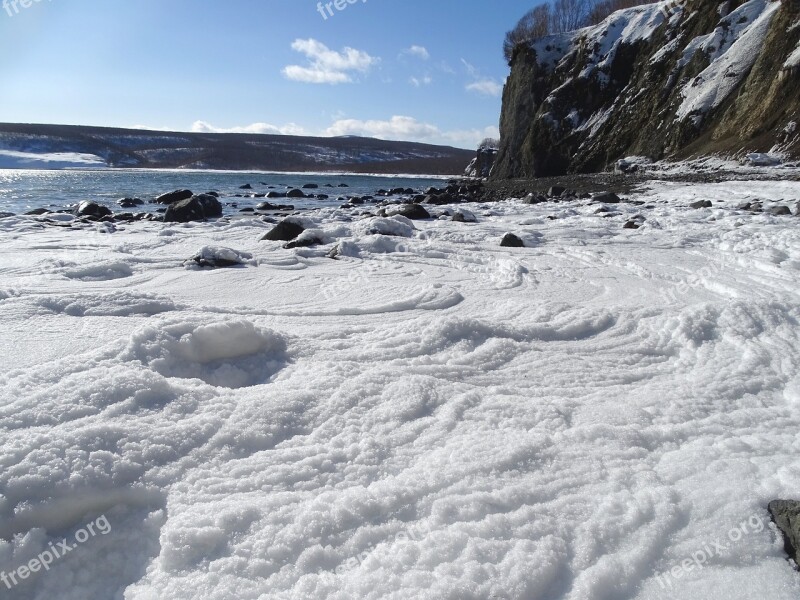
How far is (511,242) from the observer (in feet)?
20.0

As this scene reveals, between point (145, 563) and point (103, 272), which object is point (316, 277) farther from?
point (145, 563)

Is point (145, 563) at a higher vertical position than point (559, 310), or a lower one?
lower

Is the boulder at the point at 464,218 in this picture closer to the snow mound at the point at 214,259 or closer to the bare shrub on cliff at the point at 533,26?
the snow mound at the point at 214,259


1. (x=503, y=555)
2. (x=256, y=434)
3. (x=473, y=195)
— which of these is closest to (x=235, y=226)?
(x=256, y=434)

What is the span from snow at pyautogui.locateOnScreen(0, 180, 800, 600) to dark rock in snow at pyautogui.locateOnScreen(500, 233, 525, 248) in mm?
2566

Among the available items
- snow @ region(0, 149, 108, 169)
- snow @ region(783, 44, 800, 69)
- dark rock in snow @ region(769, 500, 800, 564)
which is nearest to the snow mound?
dark rock in snow @ region(769, 500, 800, 564)

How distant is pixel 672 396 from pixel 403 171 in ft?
273

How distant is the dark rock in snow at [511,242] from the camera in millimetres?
6047

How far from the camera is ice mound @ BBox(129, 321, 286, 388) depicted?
218 centimetres

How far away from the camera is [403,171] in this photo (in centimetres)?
8206

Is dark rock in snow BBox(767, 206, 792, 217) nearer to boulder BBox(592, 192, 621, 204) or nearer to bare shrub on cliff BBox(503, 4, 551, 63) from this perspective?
boulder BBox(592, 192, 621, 204)

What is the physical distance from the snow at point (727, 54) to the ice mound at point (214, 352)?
25144mm

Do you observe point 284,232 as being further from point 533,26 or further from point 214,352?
point 533,26

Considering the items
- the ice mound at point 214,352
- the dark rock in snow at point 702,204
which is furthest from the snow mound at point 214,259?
the dark rock in snow at point 702,204
